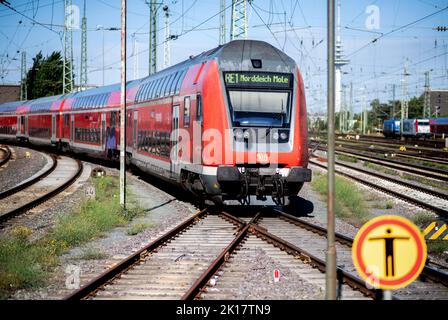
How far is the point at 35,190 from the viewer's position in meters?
21.7

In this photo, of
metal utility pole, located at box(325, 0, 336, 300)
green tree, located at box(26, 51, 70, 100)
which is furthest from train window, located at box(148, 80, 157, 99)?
green tree, located at box(26, 51, 70, 100)

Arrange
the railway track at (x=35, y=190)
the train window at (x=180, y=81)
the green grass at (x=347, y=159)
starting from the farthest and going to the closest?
the green grass at (x=347, y=159), the train window at (x=180, y=81), the railway track at (x=35, y=190)

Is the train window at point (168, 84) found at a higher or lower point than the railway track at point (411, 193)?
higher

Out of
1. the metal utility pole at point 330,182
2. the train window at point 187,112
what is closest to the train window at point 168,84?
the train window at point 187,112

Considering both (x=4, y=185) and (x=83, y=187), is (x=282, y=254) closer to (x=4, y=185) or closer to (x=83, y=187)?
(x=83, y=187)

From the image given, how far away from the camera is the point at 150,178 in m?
26.0

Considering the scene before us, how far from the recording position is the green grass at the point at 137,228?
1367 cm

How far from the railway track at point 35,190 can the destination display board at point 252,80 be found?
6.32 m

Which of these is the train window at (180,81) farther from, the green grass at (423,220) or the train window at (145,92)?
the green grass at (423,220)

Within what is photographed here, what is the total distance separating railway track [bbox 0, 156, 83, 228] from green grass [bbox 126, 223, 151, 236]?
310cm

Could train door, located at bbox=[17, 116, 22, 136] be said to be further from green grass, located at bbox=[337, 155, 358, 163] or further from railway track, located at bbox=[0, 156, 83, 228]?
green grass, located at bbox=[337, 155, 358, 163]

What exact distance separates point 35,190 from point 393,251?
1815 centimetres

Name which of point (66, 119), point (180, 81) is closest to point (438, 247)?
point (180, 81)
